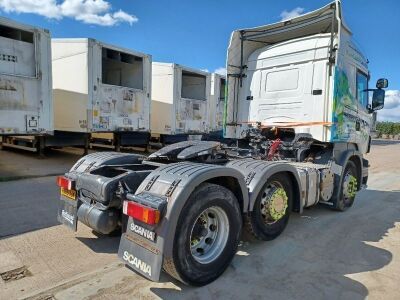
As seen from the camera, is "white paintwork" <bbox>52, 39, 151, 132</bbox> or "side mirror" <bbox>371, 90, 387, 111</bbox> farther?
"white paintwork" <bbox>52, 39, 151, 132</bbox>

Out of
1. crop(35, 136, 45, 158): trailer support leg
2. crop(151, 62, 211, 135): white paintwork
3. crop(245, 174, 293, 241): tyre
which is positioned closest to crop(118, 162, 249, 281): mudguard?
crop(245, 174, 293, 241): tyre

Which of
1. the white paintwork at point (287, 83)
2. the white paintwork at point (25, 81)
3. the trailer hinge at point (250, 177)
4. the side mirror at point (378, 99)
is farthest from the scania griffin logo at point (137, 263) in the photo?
the white paintwork at point (25, 81)

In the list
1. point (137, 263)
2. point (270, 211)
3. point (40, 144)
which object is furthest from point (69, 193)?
point (40, 144)

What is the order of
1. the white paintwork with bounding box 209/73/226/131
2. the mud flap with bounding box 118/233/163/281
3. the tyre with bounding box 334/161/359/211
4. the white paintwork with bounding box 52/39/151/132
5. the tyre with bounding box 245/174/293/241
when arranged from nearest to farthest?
the mud flap with bounding box 118/233/163/281 → the tyre with bounding box 245/174/293/241 → the tyre with bounding box 334/161/359/211 → the white paintwork with bounding box 52/39/151/132 → the white paintwork with bounding box 209/73/226/131

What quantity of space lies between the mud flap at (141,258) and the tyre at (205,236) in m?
0.15

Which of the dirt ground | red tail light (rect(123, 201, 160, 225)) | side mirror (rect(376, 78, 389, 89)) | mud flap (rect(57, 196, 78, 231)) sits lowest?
the dirt ground

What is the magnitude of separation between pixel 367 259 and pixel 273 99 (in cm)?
305

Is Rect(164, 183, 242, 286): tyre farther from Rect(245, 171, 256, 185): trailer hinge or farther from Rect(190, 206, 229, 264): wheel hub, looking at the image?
Rect(245, 171, 256, 185): trailer hinge

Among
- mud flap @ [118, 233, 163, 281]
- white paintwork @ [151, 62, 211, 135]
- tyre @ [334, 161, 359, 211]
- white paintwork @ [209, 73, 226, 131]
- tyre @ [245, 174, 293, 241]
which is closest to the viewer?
mud flap @ [118, 233, 163, 281]

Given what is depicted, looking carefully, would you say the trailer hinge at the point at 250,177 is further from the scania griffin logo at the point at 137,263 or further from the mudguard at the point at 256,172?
the scania griffin logo at the point at 137,263

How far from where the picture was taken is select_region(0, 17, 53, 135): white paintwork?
7516mm

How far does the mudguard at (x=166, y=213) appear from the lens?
2650mm

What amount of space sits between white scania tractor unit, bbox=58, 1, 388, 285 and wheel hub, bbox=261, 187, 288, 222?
14mm

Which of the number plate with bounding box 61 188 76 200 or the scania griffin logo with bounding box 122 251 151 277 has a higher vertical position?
the number plate with bounding box 61 188 76 200
